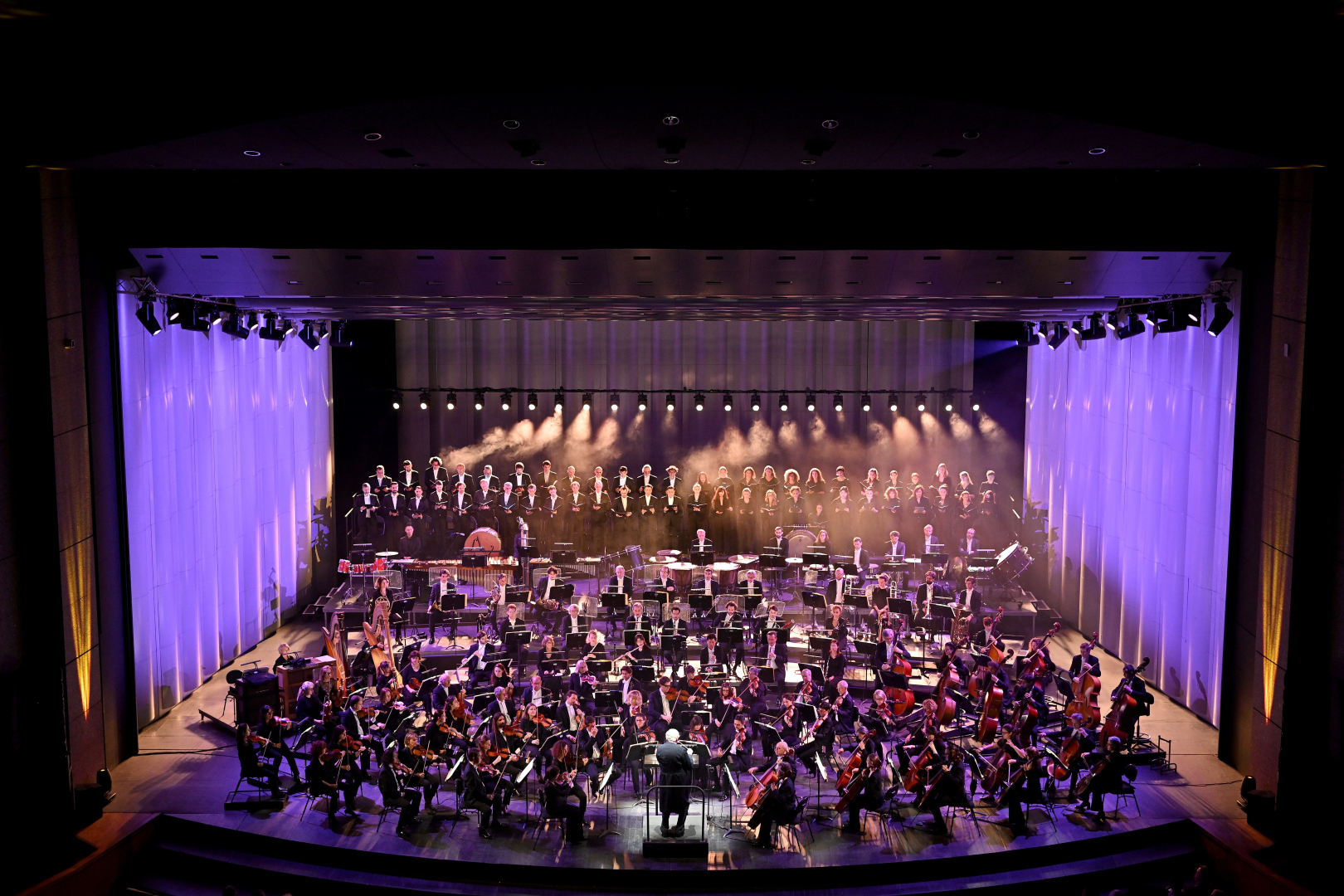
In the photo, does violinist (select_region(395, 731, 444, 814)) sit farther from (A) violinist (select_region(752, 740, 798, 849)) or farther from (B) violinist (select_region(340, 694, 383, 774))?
(A) violinist (select_region(752, 740, 798, 849))

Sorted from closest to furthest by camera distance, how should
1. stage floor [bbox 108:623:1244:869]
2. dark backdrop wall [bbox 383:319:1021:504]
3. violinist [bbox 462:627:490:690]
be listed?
stage floor [bbox 108:623:1244:869]
violinist [bbox 462:627:490:690]
dark backdrop wall [bbox 383:319:1021:504]

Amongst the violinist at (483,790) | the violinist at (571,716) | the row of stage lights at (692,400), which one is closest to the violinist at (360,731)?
the violinist at (483,790)

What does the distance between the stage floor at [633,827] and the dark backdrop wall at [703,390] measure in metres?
10.1

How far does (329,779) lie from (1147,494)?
1159cm

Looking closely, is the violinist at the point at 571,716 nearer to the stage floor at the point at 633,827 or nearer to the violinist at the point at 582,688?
the violinist at the point at 582,688

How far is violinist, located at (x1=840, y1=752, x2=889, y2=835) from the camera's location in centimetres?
957

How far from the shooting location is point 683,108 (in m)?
7.76

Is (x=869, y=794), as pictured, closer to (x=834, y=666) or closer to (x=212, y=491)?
(x=834, y=666)

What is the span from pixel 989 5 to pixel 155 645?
469 inches

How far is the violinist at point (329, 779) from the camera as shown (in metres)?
9.87

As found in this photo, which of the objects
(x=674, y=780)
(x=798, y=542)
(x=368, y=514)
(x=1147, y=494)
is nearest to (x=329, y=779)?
(x=674, y=780)

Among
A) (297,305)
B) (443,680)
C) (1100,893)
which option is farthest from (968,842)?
(297,305)

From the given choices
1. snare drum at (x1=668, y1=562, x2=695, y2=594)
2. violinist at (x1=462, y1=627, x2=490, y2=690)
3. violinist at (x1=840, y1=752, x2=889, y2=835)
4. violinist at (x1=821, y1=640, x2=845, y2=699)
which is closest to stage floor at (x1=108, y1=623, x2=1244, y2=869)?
violinist at (x1=840, y1=752, x2=889, y2=835)

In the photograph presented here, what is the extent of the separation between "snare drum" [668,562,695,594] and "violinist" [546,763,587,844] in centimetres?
719
